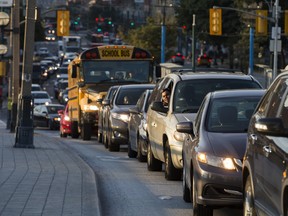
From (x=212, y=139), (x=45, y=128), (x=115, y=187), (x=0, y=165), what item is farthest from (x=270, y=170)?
(x=45, y=128)

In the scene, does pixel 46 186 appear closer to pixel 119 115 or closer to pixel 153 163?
pixel 153 163

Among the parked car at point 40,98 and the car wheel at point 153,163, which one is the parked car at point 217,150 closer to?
the car wheel at point 153,163

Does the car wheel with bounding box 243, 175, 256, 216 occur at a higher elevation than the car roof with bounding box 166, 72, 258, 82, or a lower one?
lower

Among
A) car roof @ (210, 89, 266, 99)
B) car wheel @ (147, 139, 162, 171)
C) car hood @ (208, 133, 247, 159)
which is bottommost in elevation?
car wheel @ (147, 139, 162, 171)

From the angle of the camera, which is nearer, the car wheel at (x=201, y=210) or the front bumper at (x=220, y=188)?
the front bumper at (x=220, y=188)

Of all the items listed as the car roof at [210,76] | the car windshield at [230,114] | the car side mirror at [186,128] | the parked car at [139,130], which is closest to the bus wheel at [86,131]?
the parked car at [139,130]

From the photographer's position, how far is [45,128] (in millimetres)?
53844

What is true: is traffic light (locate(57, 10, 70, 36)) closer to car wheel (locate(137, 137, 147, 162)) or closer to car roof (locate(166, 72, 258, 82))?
car wheel (locate(137, 137, 147, 162))

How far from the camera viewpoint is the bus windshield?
114 ft

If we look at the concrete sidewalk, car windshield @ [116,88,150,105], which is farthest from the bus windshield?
the concrete sidewalk

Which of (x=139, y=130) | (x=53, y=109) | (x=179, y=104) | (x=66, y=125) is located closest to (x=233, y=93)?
(x=179, y=104)

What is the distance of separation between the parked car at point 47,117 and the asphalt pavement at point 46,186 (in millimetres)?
29448

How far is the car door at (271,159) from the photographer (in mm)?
8930

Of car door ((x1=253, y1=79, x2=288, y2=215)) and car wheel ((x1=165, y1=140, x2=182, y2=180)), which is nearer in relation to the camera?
car door ((x1=253, y1=79, x2=288, y2=215))
